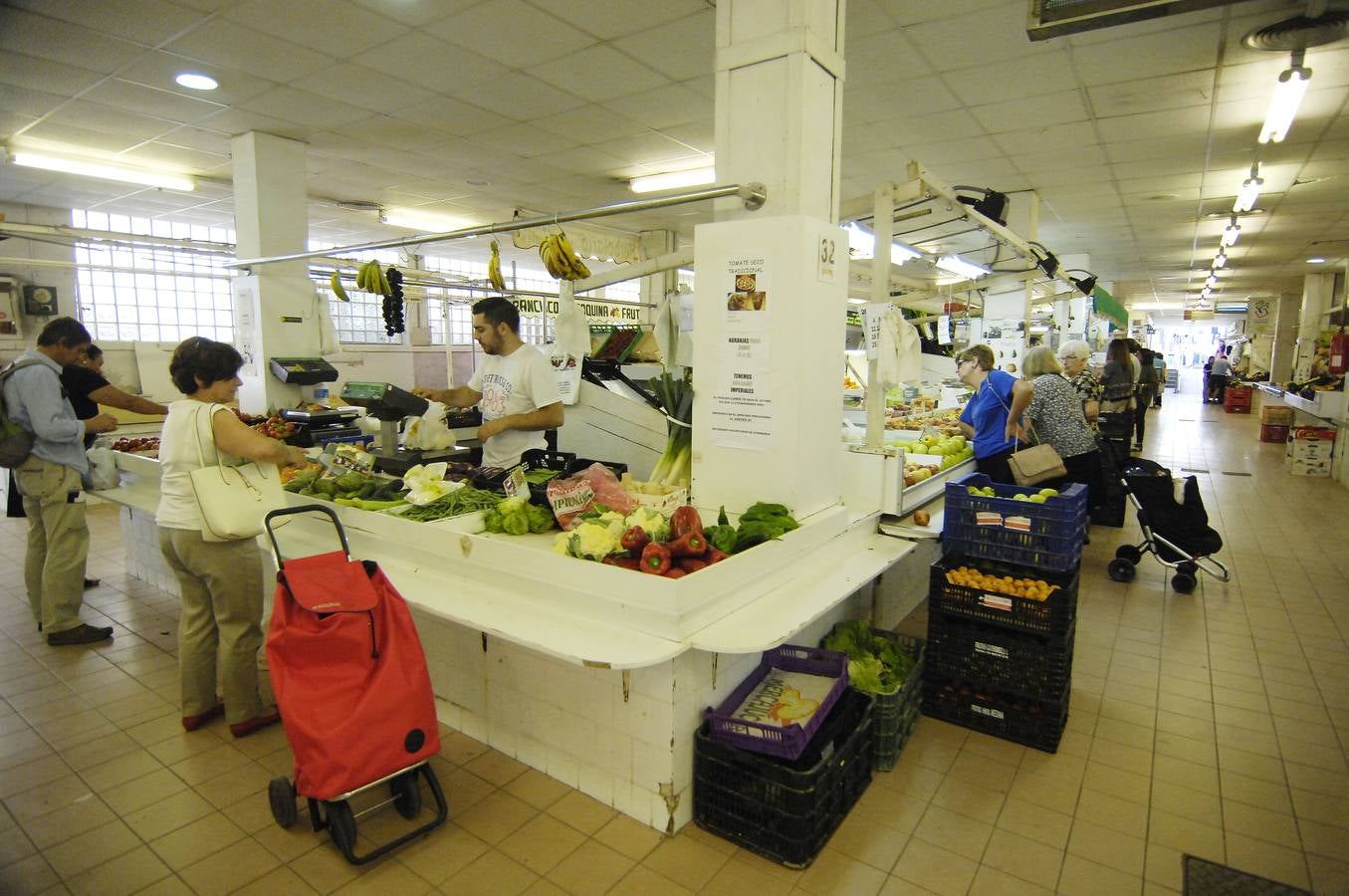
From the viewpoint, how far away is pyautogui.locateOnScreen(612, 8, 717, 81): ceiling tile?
13.7 feet

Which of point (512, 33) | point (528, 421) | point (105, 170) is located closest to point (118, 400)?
point (528, 421)

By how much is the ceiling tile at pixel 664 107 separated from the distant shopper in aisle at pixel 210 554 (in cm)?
356

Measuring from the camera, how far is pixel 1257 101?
531 centimetres

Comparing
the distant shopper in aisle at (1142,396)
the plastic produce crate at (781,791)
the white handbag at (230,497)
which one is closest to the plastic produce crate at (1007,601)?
the plastic produce crate at (781,791)

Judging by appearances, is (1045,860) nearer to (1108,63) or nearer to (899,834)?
(899,834)

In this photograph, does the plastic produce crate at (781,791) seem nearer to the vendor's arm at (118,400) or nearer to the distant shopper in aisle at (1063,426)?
the distant shopper in aisle at (1063,426)

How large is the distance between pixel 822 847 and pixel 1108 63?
4.94 metres

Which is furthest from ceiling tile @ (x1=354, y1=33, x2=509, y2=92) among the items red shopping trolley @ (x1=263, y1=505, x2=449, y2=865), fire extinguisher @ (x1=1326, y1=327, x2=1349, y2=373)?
fire extinguisher @ (x1=1326, y1=327, x2=1349, y2=373)

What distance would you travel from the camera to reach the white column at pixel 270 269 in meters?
6.38

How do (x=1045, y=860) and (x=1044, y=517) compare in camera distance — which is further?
(x=1044, y=517)

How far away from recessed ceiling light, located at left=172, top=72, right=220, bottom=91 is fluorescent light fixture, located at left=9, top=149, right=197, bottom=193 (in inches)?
120

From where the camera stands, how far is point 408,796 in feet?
8.82

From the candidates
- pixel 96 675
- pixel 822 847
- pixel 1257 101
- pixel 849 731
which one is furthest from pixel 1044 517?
pixel 96 675

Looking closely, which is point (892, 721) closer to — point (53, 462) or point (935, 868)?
point (935, 868)
